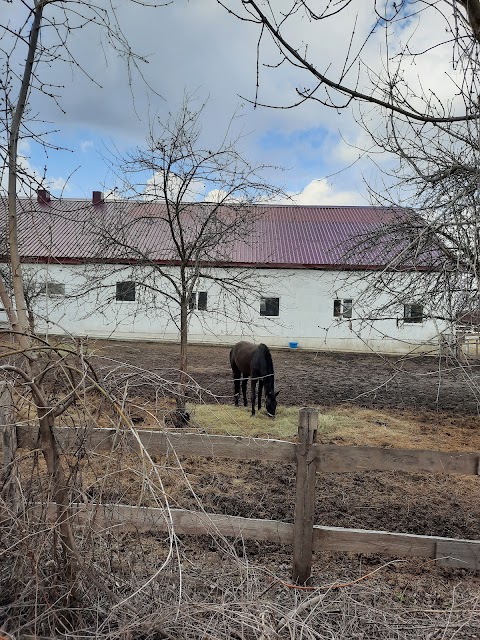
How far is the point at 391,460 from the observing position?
3.90 meters

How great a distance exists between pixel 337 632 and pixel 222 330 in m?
18.6

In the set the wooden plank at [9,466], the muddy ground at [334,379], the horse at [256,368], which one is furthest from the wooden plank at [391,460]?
the horse at [256,368]

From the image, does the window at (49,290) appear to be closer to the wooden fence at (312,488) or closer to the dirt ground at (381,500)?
the dirt ground at (381,500)

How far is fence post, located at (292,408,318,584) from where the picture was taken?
3744 mm

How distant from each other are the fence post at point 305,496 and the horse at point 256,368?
5.30 meters

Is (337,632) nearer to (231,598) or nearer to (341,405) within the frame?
(231,598)

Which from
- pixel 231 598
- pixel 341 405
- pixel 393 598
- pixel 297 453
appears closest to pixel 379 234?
pixel 297 453

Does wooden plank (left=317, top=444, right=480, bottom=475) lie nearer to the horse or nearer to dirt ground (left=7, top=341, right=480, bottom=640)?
dirt ground (left=7, top=341, right=480, bottom=640)

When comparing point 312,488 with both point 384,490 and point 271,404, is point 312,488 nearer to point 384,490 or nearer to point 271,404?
point 384,490

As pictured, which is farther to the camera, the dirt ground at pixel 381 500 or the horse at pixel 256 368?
the horse at pixel 256 368

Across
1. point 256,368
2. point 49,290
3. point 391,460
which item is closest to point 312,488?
point 391,460

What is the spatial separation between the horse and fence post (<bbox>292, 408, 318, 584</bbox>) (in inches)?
209

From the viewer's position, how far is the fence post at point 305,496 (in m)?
3.74

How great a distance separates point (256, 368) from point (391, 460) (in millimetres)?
6302
